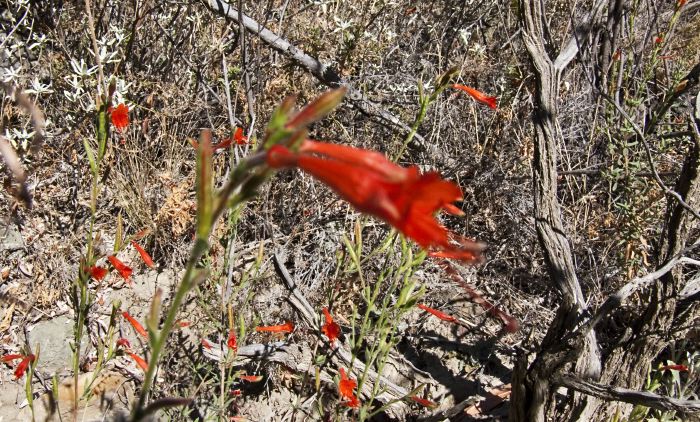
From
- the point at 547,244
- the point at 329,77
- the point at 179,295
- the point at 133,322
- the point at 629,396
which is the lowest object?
the point at 179,295

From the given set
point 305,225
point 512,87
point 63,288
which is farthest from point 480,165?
point 63,288

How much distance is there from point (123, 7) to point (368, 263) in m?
2.45

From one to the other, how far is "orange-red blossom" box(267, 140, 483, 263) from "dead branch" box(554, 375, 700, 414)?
191 cm

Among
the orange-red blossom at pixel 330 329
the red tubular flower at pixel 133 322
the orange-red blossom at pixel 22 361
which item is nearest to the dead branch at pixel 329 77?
the orange-red blossom at pixel 330 329

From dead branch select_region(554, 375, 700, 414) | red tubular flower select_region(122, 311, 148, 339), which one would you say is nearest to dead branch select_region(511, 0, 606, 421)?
dead branch select_region(554, 375, 700, 414)

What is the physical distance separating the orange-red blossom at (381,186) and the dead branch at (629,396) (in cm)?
191

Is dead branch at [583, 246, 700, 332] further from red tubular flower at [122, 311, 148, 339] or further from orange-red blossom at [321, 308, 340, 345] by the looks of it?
red tubular flower at [122, 311, 148, 339]

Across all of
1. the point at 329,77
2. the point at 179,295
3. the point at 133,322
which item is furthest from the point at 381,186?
the point at 329,77

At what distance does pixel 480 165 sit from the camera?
3770mm

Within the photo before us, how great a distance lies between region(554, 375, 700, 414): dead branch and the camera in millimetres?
2166

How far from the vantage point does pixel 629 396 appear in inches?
89.4

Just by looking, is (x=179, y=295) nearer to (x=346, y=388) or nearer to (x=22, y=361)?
(x=346, y=388)

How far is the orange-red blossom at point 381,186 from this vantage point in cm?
69

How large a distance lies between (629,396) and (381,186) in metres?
2.03
